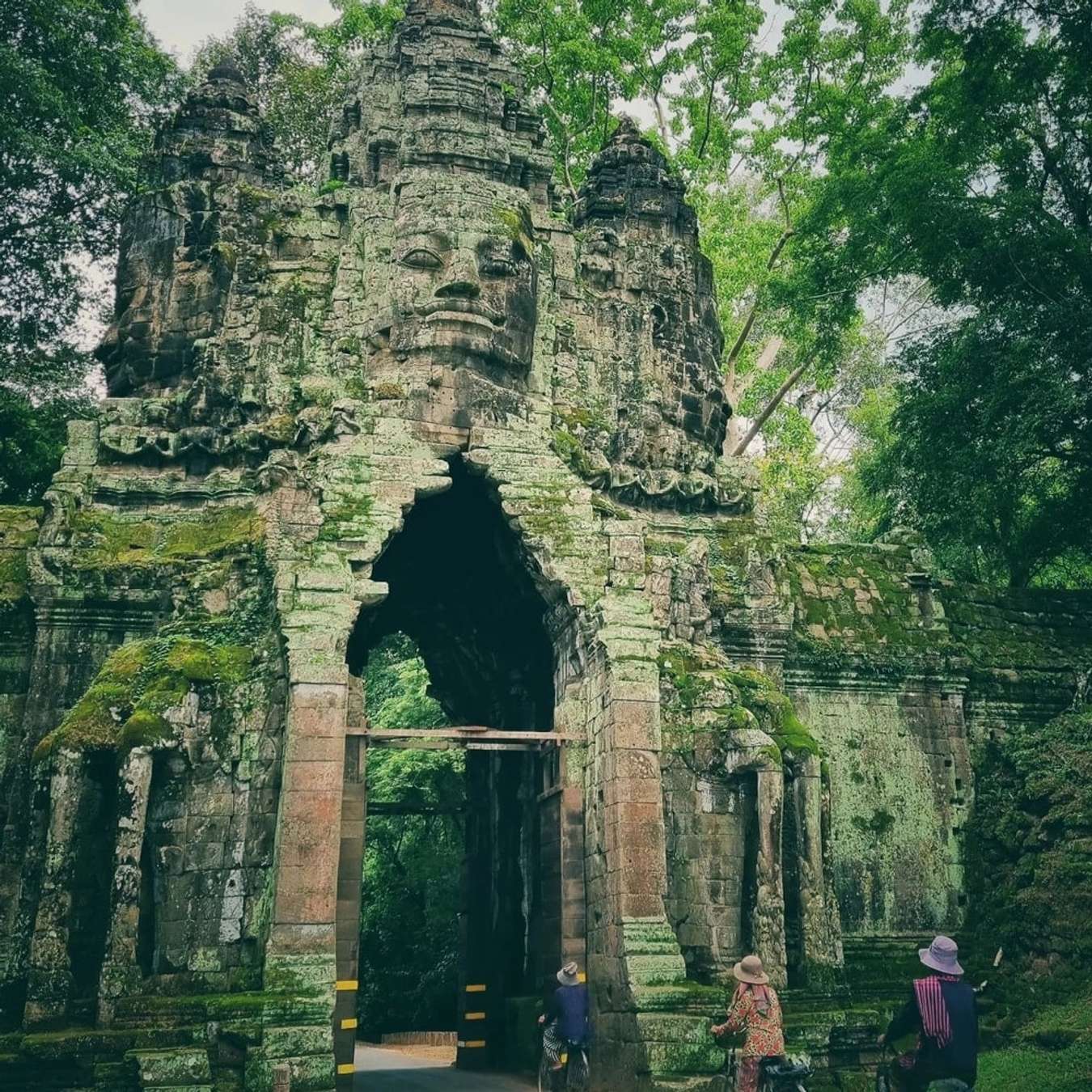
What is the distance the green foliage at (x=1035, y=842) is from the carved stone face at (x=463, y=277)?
326 inches

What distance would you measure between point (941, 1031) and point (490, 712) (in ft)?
32.7

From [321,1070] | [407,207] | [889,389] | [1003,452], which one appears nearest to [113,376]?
[407,207]

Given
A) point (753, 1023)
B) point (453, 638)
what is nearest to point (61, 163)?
point (453, 638)

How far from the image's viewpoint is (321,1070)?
9.63m

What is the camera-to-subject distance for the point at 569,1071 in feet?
35.6

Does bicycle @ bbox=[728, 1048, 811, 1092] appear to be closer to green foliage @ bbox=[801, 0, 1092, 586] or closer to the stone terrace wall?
the stone terrace wall

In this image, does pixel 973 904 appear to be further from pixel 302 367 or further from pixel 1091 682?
pixel 302 367

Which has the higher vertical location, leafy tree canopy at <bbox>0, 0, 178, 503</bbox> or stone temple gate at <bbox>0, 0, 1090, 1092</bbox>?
leafy tree canopy at <bbox>0, 0, 178, 503</bbox>

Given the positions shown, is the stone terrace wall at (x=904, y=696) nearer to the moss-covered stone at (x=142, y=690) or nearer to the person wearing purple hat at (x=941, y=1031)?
the moss-covered stone at (x=142, y=690)

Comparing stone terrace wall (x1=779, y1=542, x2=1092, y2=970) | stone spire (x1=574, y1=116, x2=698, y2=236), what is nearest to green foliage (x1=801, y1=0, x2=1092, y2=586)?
stone terrace wall (x1=779, y1=542, x2=1092, y2=970)

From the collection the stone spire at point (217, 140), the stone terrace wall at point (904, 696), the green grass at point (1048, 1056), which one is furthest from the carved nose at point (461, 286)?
the green grass at point (1048, 1056)

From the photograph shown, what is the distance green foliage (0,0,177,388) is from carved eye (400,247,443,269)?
9.41 metres

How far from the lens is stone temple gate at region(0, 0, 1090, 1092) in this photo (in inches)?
429

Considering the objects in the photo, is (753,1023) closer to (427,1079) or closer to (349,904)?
(349,904)
